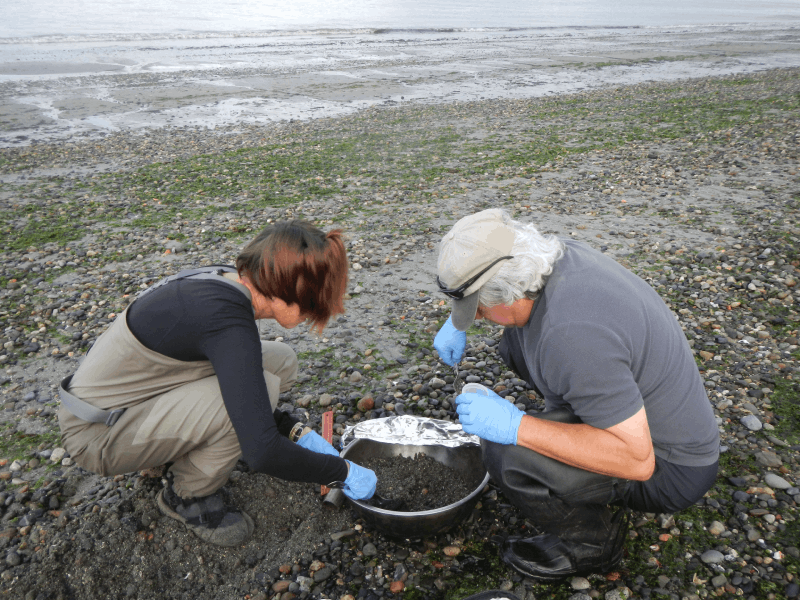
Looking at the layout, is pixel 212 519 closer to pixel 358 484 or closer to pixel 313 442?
pixel 313 442

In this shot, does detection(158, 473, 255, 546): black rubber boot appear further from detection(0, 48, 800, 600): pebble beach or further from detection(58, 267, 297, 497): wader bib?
detection(58, 267, 297, 497): wader bib

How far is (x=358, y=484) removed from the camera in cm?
281

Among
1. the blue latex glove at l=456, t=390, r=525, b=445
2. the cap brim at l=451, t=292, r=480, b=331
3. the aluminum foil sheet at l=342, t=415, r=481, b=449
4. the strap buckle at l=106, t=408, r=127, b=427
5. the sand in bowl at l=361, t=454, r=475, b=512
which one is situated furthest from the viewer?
the aluminum foil sheet at l=342, t=415, r=481, b=449

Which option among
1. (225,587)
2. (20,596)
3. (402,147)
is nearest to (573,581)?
(225,587)

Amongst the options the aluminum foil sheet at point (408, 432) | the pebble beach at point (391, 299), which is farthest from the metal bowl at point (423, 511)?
the pebble beach at point (391, 299)

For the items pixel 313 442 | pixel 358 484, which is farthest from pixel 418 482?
pixel 313 442

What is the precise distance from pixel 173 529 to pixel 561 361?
7.63 ft

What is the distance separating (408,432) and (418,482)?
1.05ft

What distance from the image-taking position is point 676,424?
2.39m

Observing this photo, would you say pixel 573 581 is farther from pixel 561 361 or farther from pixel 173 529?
pixel 173 529

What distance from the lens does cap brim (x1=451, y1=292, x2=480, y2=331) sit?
2342 millimetres

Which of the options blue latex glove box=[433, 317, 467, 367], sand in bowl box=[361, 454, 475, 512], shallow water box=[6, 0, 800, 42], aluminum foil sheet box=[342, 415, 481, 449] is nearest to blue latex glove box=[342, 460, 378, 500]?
sand in bowl box=[361, 454, 475, 512]

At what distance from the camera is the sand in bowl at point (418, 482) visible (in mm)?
3092

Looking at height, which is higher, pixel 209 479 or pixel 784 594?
pixel 209 479
